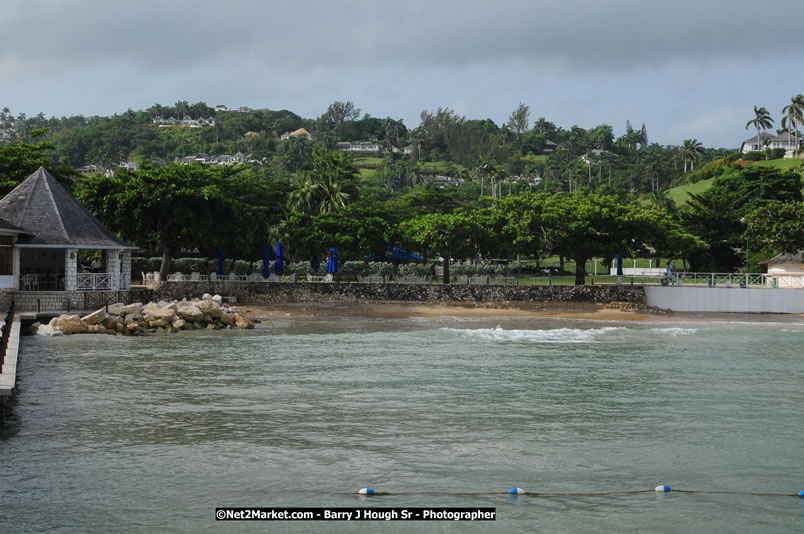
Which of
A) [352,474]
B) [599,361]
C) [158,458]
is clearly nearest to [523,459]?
[352,474]

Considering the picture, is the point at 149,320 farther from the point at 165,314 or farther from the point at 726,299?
the point at 726,299

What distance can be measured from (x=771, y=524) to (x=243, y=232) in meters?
38.2

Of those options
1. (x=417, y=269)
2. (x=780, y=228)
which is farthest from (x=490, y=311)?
(x=780, y=228)

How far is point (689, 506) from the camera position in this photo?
11.5 meters

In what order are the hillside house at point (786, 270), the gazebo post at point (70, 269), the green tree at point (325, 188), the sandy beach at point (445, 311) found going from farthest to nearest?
1. the green tree at point (325, 188)
2. the hillside house at point (786, 270)
3. the sandy beach at point (445, 311)
4. the gazebo post at point (70, 269)

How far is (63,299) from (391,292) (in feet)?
57.8

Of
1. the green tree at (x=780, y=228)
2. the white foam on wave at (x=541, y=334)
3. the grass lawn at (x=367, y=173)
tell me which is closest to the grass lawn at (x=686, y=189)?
the green tree at (x=780, y=228)

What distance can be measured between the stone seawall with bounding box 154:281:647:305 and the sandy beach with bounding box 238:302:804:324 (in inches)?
18.4

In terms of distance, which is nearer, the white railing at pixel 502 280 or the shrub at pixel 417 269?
the white railing at pixel 502 280

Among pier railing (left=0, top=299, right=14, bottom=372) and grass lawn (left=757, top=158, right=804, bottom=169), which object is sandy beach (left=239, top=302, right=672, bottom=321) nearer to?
pier railing (left=0, top=299, right=14, bottom=372)

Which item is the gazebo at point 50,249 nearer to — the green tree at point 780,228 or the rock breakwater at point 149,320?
the rock breakwater at point 149,320

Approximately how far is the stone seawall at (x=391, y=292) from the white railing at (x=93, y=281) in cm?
548

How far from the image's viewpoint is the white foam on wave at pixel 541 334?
104 ft

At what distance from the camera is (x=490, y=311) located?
43.2 m
